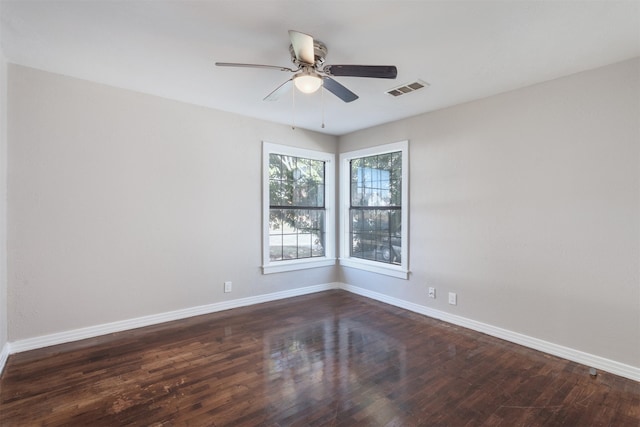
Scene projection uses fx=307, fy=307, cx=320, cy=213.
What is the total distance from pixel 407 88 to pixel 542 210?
1.73 metres

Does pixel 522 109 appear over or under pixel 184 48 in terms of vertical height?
under

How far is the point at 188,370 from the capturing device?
247 cm

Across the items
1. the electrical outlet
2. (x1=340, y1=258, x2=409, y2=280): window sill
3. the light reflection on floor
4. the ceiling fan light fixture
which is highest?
the ceiling fan light fixture

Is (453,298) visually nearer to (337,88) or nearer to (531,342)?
(531,342)

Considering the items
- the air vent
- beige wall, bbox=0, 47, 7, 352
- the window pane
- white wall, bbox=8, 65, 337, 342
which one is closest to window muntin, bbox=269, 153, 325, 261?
white wall, bbox=8, 65, 337, 342

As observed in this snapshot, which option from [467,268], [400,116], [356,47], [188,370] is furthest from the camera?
[400,116]

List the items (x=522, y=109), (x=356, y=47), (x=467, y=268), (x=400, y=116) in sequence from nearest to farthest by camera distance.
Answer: (x=356, y=47), (x=522, y=109), (x=467, y=268), (x=400, y=116)

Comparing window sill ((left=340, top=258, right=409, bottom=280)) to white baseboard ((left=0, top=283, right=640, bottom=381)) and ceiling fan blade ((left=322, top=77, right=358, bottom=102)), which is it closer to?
white baseboard ((left=0, top=283, right=640, bottom=381))

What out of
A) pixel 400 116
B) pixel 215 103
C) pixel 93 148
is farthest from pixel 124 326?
pixel 400 116

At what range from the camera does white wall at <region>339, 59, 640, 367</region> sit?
246 centimetres

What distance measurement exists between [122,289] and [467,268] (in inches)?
147

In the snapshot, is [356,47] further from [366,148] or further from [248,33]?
[366,148]

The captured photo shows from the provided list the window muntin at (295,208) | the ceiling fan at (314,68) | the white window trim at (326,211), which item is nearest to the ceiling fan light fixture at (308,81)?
the ceiling fan at (314,68)

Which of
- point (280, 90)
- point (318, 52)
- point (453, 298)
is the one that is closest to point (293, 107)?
point (280, 90)
